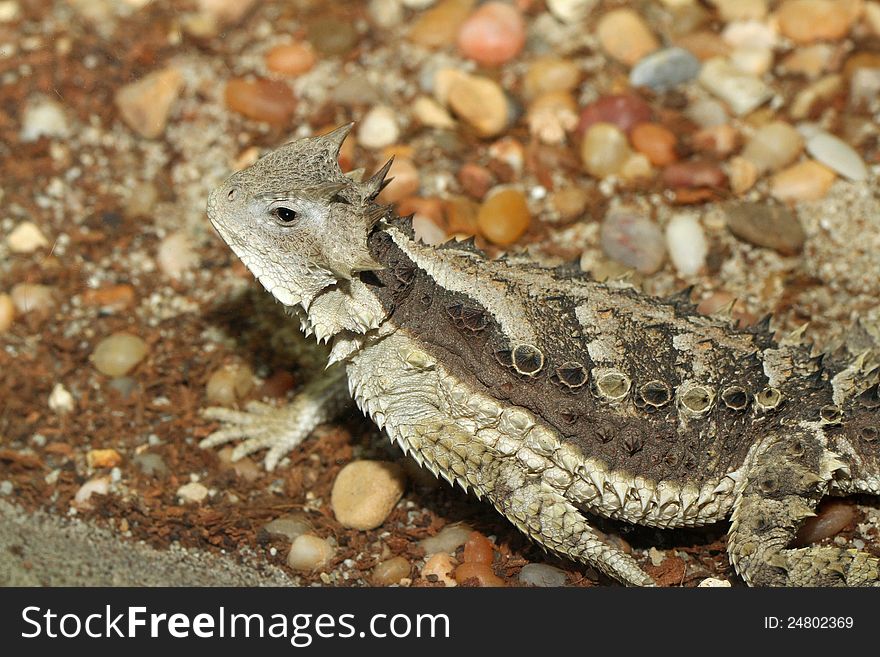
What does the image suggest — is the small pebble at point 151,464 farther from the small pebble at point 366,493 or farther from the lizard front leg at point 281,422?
the small pebble at point 366,493

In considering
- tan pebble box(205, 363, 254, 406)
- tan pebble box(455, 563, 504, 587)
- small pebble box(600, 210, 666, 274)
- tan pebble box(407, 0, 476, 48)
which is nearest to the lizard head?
tan pebble box(205, 363, 254, 406)

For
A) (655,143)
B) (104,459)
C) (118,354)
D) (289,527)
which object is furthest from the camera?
(655,143)

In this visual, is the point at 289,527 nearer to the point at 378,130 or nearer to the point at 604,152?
the point at 378,130

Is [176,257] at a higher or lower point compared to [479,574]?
higher

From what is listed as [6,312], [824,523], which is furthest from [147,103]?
[824,523]

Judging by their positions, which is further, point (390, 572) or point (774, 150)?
point (774, 150)

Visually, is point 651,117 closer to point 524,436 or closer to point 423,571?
point 524,436

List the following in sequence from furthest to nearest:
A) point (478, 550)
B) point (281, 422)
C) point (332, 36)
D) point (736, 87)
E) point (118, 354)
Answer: point (332, 36), point (736, 87), point (118, 354), point (281, 422), point (478, 550)
